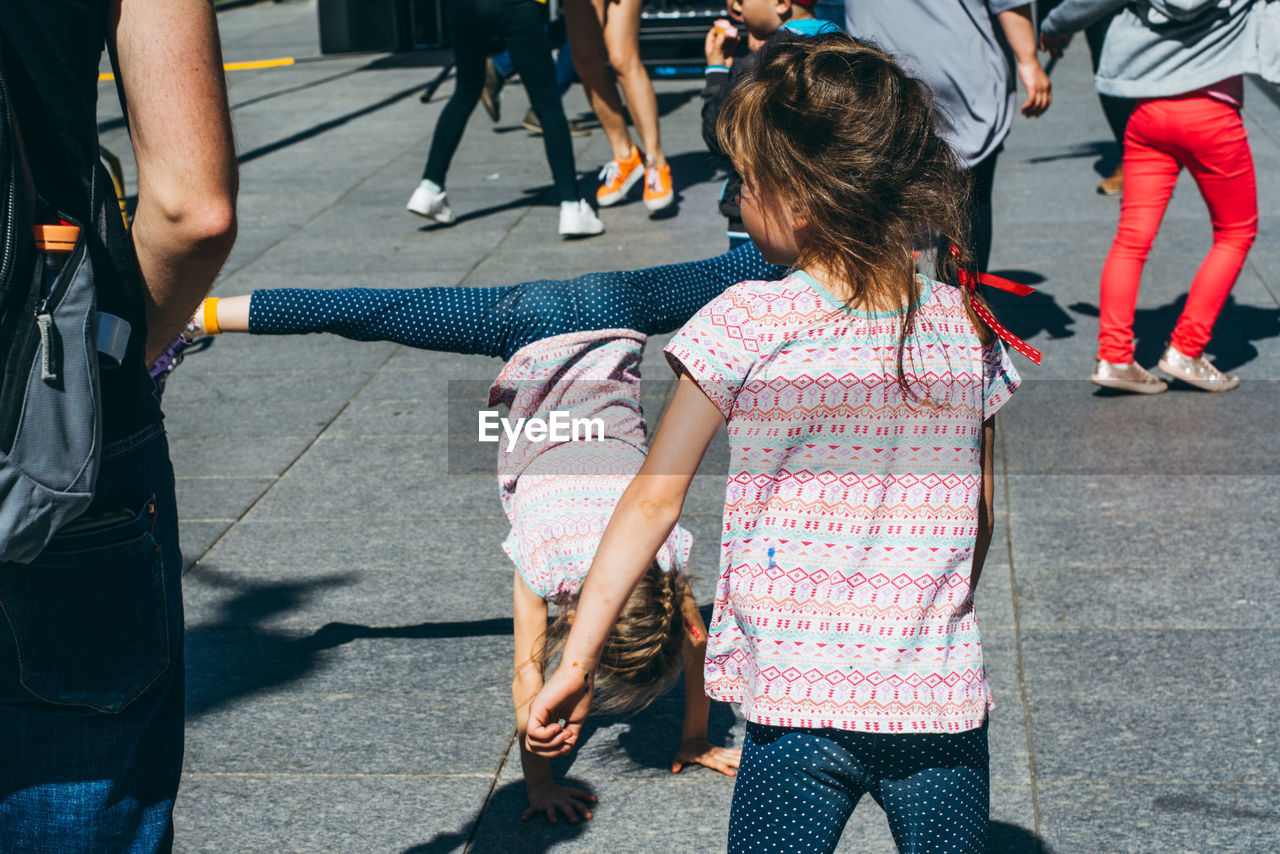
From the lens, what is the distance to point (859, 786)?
1984 millimetres

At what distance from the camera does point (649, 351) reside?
20.3ft

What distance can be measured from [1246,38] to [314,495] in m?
3.59

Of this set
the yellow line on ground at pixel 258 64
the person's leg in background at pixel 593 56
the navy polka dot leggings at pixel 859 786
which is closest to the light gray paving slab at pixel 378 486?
the navy polka dot leggings at pixel 859 786

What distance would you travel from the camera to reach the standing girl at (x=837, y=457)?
6.16 feet

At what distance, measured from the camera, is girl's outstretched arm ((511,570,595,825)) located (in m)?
2.89

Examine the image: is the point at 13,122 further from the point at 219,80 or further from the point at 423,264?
the point at 423,264

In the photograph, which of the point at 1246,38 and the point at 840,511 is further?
the point at 1246,38

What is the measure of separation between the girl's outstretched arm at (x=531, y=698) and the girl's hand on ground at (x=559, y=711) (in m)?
0.82

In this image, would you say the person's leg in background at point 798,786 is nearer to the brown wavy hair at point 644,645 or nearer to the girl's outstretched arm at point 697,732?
the brown wavy hair at point 644,645

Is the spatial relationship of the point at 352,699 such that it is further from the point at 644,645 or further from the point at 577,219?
the point at 577,219

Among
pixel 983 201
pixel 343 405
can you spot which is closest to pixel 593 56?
pixel 343 405

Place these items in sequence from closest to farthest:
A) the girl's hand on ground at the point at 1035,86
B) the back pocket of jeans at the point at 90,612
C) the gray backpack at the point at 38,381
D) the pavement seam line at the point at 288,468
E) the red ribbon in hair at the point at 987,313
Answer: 1. the gray backpack at the point at 38,381
2. the back pocket of jeans at the point at 90,612
3. the red ribbon in hair at the point at 987,313
4. the pavement seam line at the point at 288,468
5. the girl's hand on ground at the point at 1035,86

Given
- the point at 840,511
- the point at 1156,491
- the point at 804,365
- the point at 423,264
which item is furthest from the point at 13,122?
the point at 423,264

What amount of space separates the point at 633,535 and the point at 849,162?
1.91ft
